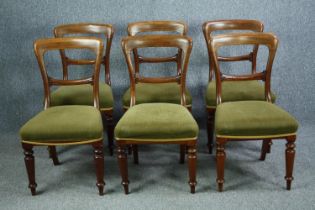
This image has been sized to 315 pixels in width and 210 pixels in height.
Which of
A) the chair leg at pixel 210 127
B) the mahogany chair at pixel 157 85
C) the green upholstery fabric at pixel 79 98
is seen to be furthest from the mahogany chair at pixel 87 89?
the chair leg at pixel 210 127

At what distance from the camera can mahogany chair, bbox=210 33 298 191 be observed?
208cm

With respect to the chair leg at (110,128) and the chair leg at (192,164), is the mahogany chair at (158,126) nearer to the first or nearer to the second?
the chair leg at (192,164)

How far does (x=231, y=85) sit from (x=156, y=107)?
25.2 inches

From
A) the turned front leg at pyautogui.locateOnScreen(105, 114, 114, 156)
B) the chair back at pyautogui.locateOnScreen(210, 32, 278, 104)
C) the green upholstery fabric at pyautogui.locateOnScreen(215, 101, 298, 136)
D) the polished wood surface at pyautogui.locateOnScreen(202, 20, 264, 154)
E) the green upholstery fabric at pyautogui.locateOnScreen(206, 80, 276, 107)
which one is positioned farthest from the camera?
the polished wood surface at pyautogui.locateOnScreen(202, 20, 264, 154)

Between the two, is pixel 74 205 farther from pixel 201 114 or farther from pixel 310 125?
pixel 310 125

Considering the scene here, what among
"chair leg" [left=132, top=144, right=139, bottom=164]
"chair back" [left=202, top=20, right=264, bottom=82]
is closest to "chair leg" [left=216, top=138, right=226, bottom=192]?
"chair leg" [left=132, top=144, right=139, bottom=164]

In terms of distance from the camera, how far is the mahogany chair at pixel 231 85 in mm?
2523

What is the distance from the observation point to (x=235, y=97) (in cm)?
252

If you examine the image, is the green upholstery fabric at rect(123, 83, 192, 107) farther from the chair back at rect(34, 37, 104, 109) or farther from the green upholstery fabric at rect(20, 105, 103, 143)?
the green upholstery fabric at rect(20, 105, 103, 143)

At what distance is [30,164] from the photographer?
2.21 meters

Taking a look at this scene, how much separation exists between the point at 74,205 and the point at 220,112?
3.20 ft

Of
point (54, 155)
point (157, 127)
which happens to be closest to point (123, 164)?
point (157, 127)

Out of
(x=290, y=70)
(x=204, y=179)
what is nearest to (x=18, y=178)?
(x=204, y=179)

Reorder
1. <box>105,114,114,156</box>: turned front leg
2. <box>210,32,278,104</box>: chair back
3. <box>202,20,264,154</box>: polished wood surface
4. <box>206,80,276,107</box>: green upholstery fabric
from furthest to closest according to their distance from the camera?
<box>202,20,264,154</box>: polished wood surface
<box>105,114,114,156</box>: turned front leg
<box>206,80,276,107</box>: green upholstery fabric
<box>210,32,278,104</box>: chair back
